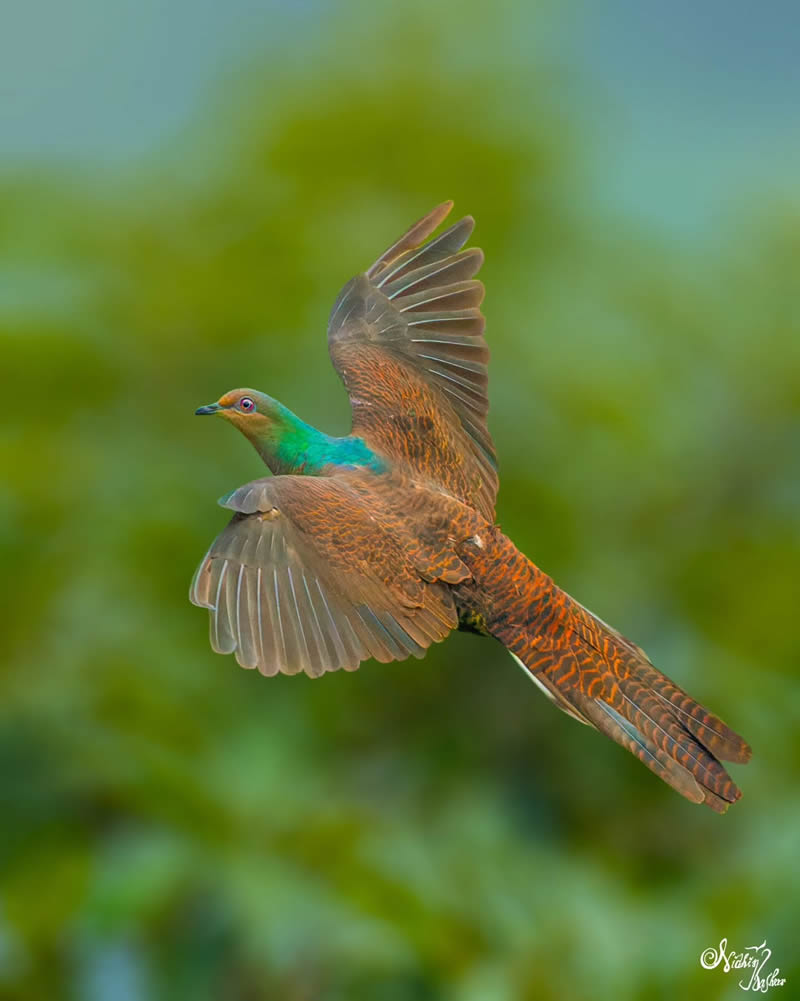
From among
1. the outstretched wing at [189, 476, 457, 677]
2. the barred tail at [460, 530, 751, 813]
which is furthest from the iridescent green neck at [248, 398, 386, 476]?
the barred tail at [460, 530, 751, 813]

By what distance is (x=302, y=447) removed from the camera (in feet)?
8.38

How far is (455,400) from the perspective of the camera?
296 cm

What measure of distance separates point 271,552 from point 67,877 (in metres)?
3.44

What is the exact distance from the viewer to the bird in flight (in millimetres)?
2119

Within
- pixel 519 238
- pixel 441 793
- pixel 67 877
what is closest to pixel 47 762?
pixel 67 877

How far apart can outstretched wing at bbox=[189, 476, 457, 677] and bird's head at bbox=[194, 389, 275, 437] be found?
8.3 inches

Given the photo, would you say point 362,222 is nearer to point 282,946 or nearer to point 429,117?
point 429,117

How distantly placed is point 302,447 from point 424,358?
1.90ft

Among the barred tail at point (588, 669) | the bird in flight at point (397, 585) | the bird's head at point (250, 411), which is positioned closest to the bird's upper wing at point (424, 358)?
the bird in flight at point (397, 585)

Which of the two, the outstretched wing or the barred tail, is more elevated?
the barred tail

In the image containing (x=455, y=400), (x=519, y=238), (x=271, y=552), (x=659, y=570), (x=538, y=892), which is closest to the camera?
(x=271, y=552)

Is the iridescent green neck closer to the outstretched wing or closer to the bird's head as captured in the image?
the bird's head

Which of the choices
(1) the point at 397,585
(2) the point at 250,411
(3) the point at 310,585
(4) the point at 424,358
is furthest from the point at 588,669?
(4) the point at 424,358

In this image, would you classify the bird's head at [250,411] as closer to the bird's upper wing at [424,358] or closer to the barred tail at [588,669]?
the bird's upper wing at [424,358]
